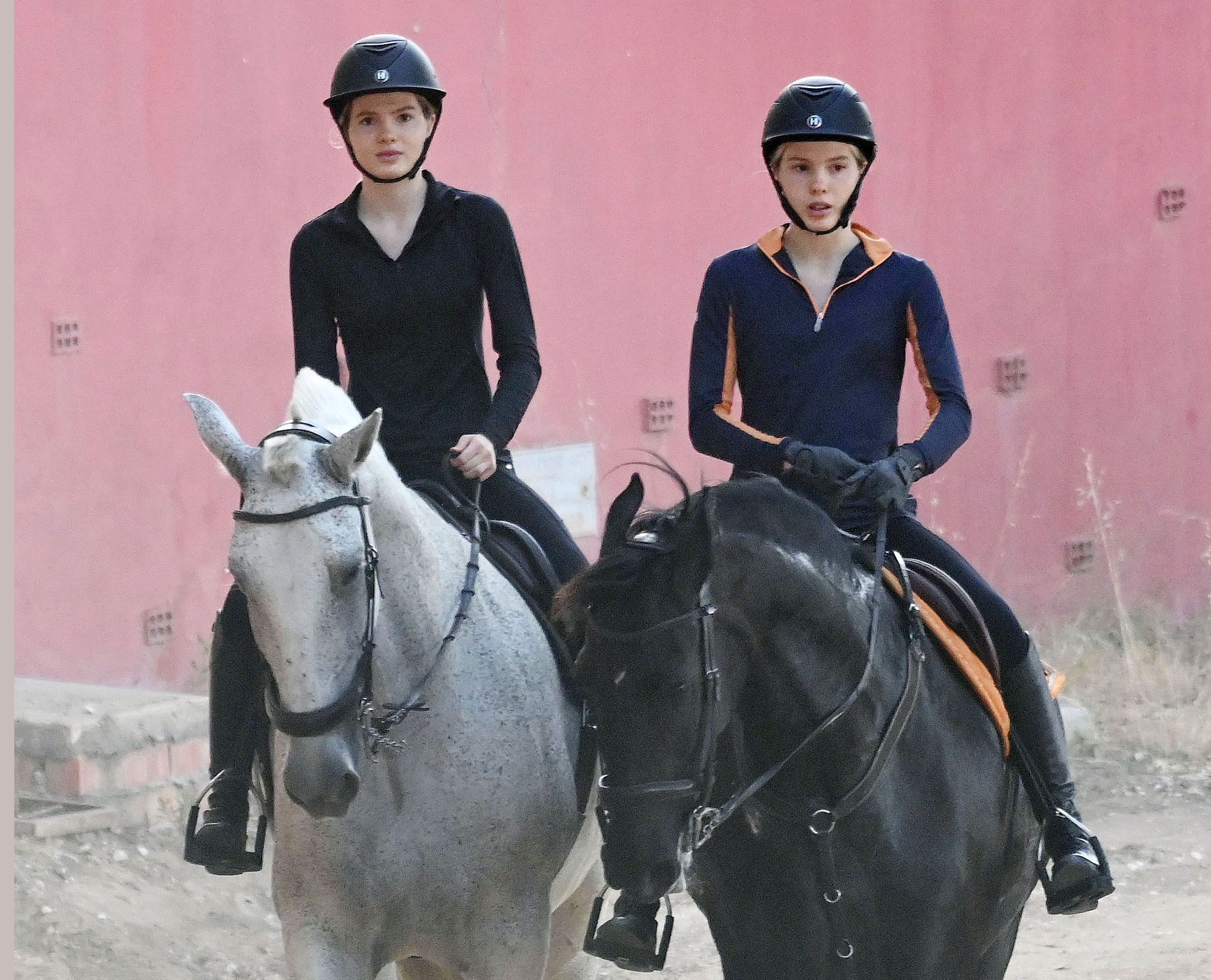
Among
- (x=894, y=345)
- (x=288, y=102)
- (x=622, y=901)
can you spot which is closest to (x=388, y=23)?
(x=288, y=102)

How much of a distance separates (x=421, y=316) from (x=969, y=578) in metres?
1.36

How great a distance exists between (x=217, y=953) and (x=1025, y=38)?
7.27 meters

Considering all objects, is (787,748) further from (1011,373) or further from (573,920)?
(1011,373)

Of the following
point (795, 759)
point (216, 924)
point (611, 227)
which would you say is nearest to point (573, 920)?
point (795, 759)

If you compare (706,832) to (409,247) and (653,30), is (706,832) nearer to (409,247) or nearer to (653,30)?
(409,247)

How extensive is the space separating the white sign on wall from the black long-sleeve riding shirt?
4337mm

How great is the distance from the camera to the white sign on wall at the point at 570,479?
28.5ft

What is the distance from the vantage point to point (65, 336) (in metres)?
6.99

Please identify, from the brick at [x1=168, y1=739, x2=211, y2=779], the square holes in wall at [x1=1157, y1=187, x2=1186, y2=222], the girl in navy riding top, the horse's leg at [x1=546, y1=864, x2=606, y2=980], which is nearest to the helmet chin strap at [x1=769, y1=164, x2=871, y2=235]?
the girl in navy riding top

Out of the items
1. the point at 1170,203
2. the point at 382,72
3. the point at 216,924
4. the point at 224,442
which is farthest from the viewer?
the point at 1170,203

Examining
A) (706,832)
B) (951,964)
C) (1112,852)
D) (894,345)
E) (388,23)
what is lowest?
(1112,852)

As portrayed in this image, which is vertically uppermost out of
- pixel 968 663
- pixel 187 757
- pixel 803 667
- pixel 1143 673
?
pixel 803 667

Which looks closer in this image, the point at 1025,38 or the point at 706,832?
the point at 706,832

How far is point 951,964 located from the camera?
12.5 feet
